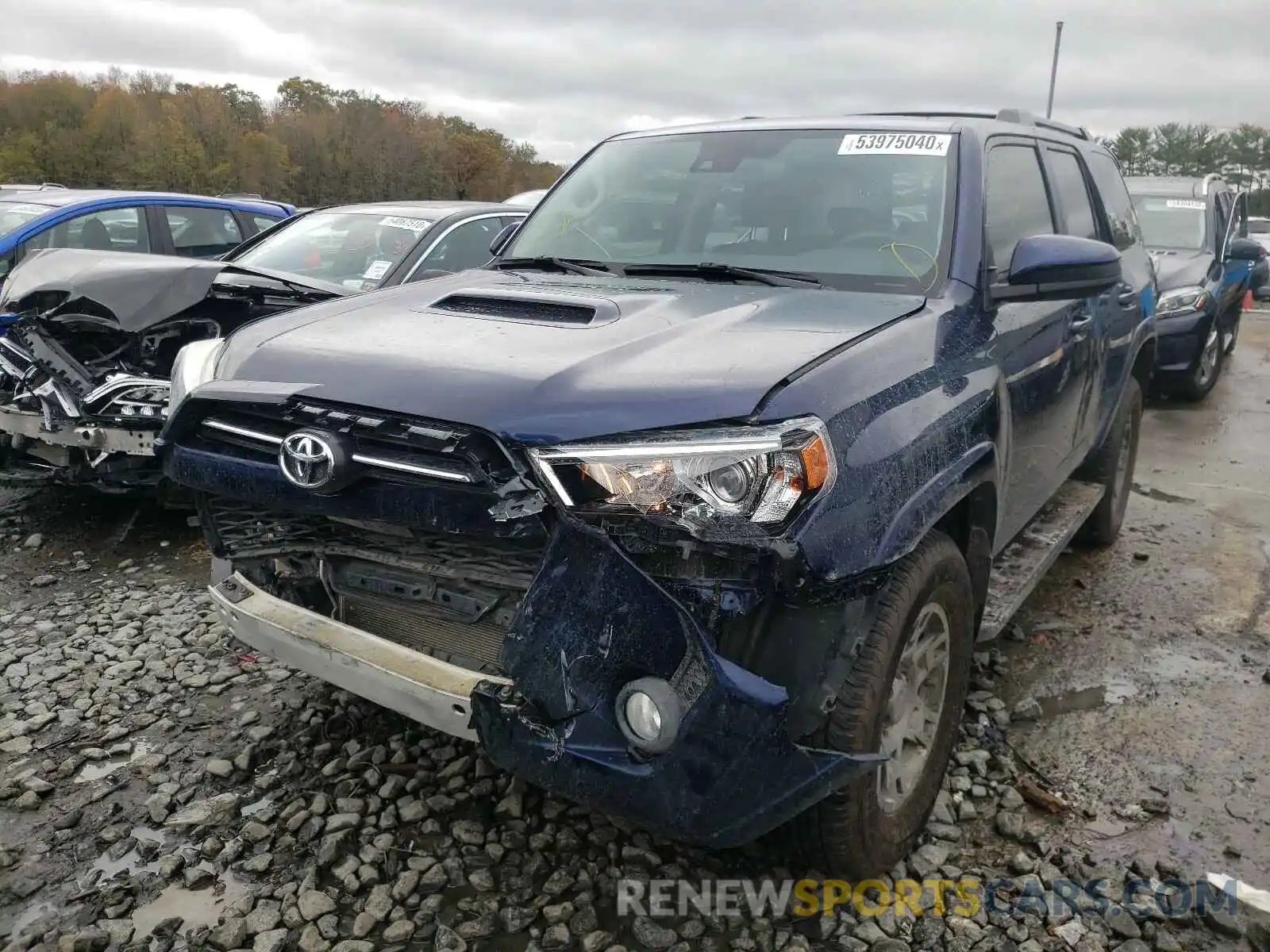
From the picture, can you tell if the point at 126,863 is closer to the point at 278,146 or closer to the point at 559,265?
the point at 559,265

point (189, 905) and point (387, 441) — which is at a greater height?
point (387, 441)

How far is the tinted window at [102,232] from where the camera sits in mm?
6824

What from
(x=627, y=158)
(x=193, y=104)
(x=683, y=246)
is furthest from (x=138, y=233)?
(x=193, y=104)

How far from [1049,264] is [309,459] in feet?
6.97

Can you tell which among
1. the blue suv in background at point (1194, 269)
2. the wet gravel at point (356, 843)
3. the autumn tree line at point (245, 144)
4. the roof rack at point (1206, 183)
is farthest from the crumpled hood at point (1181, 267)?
the autumn tree line at point (245, 144)

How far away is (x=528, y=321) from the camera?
2.60 meters

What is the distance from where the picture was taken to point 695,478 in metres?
1.93

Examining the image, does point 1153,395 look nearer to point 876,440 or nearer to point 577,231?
point 577,231

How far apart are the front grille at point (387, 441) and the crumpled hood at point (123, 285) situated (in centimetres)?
273

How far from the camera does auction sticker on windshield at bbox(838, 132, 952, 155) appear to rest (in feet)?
10.5

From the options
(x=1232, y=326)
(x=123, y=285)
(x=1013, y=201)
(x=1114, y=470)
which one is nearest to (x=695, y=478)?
(x=1013, y=201)

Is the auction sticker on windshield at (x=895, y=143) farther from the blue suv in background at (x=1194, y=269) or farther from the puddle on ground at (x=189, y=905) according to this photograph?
the blue suv in background at (x=1194, y=269)

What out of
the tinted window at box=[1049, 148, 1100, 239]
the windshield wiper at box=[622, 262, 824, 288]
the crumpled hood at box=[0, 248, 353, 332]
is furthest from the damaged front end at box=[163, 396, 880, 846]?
the crumpled hood at box=[0, 248, 353, 332]

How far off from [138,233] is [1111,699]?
710cm
